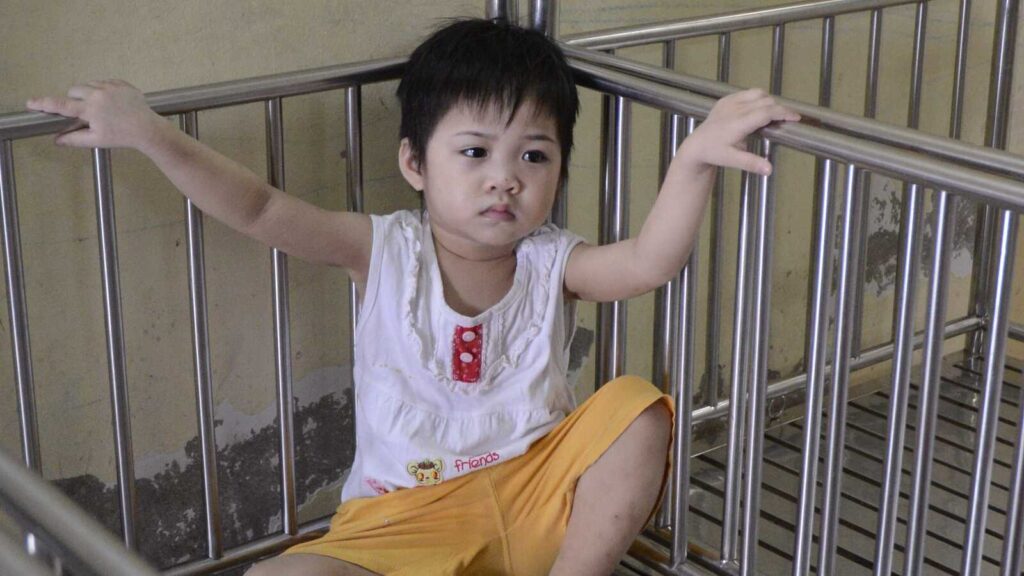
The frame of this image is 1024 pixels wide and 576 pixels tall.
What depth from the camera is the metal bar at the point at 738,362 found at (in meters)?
1.82

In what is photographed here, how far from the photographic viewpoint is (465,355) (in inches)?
74.5

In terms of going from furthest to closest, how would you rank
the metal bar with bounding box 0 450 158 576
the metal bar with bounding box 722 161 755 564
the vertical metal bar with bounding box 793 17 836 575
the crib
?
the metal bar with bounding box 722 161 755 564 → the vertical metal bar with bounding box 793 17 836 575 → the crib → the metal bar with bounding box 0 450 158 576

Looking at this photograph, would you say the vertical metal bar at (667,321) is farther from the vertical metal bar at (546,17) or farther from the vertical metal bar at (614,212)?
the vertical metal bar at (546,17)

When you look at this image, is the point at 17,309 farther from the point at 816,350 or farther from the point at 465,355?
the point at 816,350

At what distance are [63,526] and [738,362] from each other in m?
1.23

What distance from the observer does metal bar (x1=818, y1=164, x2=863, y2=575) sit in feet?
5.41

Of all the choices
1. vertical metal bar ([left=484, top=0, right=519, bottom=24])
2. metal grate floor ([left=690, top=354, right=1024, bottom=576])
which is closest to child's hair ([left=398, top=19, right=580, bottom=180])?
vertical metal bar ([left=484, top=0, right=519, bottom=24])

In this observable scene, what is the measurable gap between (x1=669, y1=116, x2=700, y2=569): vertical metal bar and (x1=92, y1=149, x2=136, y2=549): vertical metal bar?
0.76 m

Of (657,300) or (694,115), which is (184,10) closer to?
(694,115)

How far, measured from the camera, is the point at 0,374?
1.91 meters

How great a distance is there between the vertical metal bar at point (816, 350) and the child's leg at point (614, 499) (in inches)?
7.8

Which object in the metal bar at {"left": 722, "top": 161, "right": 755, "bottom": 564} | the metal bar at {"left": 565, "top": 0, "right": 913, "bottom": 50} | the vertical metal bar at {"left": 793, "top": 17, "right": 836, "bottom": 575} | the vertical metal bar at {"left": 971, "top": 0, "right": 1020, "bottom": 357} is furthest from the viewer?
the vertical metal bar at {"left": 971, "top": 0, "right": 1020, "bottom": 357}

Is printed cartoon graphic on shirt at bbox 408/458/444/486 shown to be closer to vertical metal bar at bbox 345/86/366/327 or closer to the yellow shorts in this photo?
the yellow shorts

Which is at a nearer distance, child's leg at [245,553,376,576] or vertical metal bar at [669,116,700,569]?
child's leg at [245,553,376,576]
